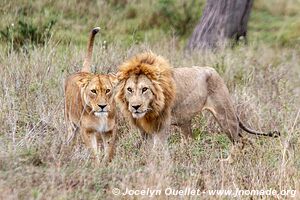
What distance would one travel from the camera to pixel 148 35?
1399 cm

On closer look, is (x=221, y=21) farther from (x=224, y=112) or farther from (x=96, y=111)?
(x=96, y=111)

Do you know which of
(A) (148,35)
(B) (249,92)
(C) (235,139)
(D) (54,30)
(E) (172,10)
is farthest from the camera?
(E) (172,10)

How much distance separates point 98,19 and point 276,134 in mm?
6535

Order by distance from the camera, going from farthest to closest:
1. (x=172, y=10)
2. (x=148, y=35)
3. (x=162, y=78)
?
1. (x=172, y=10)
2. (x=148, y=35)
3. (x=162, y=78)

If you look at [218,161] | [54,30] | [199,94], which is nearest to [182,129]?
[199,94]

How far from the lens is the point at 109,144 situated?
7.30 meters

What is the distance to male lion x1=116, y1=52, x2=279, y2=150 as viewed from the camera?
7559 mm

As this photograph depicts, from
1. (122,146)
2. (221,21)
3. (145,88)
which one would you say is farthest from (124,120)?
(221,21)

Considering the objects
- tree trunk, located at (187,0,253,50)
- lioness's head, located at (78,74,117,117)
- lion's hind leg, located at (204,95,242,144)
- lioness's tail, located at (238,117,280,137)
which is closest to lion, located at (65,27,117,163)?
lioness's head, located at (78,74,117,117)

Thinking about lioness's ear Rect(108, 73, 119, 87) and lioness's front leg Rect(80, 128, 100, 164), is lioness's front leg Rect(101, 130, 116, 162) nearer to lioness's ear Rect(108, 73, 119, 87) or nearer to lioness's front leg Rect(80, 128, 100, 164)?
lioness's front leg Rect(80, 128, 100, 164)

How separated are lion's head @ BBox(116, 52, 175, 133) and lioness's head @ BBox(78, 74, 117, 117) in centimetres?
20

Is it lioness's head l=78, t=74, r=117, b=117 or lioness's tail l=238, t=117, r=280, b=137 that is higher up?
lioness's head l=78, t=74, r=117, b=117

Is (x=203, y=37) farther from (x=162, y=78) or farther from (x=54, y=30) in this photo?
(x=162, y=78)

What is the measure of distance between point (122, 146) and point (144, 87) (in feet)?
2.21
